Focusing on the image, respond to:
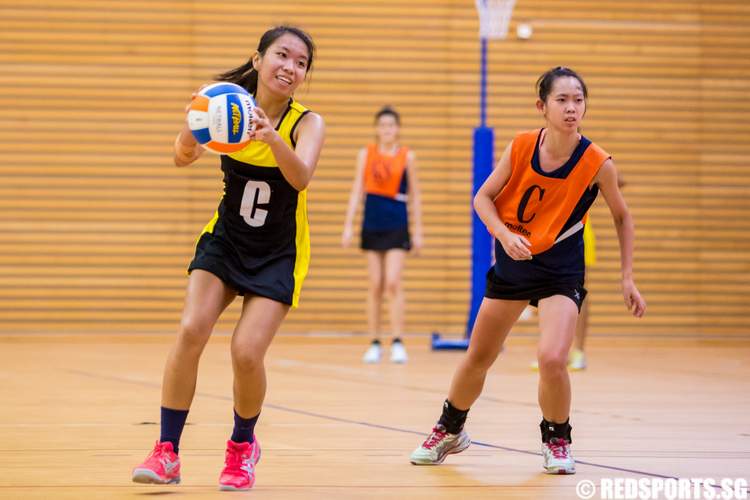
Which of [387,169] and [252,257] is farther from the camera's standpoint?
[387,169]

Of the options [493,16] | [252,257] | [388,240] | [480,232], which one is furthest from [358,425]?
[493,16]

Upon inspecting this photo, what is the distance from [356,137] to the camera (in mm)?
12117

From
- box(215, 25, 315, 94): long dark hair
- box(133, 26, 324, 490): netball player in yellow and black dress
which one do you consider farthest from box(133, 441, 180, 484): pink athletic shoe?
box(215, 25, 315, 94): long dark hair

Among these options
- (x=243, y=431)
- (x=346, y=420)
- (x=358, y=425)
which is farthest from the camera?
(x=346, y=420)

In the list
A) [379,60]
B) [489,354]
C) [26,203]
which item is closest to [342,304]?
[379,60]

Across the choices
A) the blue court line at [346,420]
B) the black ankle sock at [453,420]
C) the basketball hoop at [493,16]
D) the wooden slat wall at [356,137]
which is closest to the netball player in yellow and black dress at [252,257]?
the black ankle sock at [453,420]

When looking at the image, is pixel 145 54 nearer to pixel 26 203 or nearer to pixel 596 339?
pixel 26 203

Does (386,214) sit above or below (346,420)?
above

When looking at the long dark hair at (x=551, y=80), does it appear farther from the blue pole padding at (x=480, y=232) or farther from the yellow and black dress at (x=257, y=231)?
the blue pole padding at (x=480, y=232)

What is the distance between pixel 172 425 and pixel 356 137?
26.9ft

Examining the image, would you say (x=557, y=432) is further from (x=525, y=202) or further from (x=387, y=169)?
(x=387, y=169)

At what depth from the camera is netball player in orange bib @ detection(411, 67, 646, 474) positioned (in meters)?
4.64

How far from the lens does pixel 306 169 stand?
13.5ft

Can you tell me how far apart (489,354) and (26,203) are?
8096 millimetres
